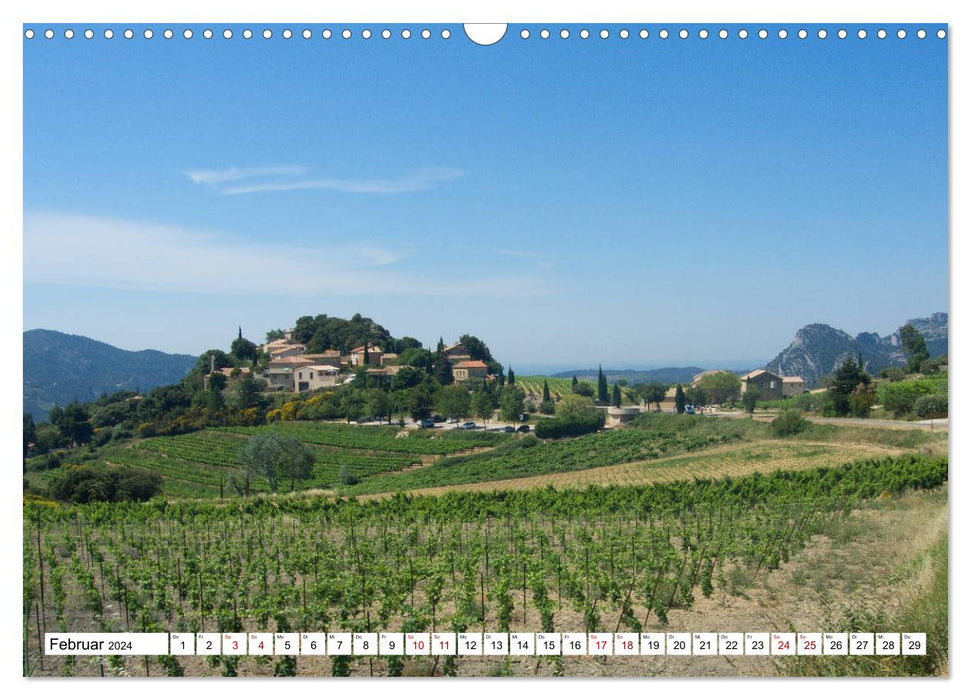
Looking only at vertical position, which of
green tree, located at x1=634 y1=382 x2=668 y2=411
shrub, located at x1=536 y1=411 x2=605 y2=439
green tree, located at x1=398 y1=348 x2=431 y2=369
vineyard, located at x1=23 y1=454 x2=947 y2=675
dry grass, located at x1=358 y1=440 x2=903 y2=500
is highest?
green tree, located at x1=398 y1=348 x2=431 y2=369

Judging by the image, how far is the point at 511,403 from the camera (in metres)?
8.84

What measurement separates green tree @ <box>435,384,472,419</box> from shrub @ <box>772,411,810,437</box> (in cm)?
417

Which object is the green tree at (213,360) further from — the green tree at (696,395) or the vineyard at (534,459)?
the green tree at (696,395)

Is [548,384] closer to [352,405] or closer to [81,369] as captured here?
[352,405]

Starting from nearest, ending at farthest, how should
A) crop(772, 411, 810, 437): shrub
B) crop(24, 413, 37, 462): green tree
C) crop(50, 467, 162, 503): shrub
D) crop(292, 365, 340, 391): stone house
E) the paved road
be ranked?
crop(24, 413, 37, 462): green tree < the paved road < crop(50, 467, 162, 503): shrub < crop(292, 365, 340, 391): stone house < crop(772, 411, 810, 437): shrub

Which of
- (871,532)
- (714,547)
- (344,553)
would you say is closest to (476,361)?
(344,553)

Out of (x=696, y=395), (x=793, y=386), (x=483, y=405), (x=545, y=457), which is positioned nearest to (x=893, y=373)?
(x=793, y=386)

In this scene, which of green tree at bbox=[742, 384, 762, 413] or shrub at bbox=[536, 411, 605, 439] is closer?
green tree at bbox=[742, 384, 762, 413]

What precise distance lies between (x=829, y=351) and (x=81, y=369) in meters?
6.90

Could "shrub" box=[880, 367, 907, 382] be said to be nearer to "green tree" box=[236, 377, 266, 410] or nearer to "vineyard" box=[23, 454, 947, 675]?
"vineyard" box=[23, 454, 947, 675]

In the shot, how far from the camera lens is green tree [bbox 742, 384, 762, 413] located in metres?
8.33

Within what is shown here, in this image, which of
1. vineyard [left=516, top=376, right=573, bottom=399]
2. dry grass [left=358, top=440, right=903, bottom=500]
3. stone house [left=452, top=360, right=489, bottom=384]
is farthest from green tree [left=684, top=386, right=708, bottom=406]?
stone house [left=452, top=360, right=489, bottom=384]

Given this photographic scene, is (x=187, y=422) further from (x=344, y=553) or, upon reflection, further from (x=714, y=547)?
(x=714, y=547)

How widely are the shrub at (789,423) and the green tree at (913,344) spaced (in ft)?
11.4
